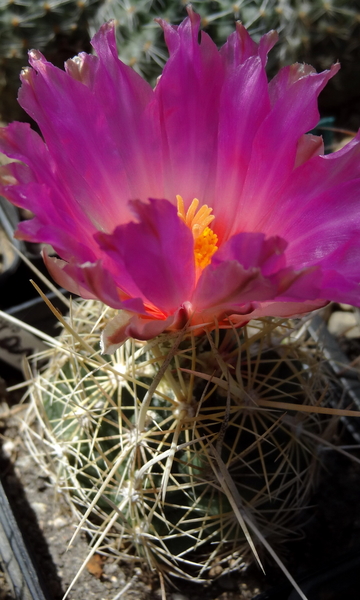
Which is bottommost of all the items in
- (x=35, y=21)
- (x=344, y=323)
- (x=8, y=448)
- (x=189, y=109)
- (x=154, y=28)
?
(x=344, y=323)

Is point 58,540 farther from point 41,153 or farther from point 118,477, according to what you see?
point 41,153

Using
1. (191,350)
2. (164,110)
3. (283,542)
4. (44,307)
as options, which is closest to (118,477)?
(191,350)

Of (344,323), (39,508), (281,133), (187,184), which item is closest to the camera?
(281,133)

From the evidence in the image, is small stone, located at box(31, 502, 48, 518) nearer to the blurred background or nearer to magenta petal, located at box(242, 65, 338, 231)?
magenta petal, located at box(242, 65, 338, 231)

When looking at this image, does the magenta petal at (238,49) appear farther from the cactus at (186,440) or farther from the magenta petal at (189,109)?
the cactus at (186,440)

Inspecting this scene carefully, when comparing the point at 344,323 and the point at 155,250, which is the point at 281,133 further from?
the point at 344,323

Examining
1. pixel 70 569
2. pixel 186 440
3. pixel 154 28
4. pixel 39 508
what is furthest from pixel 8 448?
pixel 154 28

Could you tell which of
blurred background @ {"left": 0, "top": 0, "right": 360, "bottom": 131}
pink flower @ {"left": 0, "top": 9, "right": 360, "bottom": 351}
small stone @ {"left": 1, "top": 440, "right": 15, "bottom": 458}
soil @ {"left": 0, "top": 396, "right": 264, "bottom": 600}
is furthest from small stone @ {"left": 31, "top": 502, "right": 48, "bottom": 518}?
blurred background @ {"left": 0, "top": 0, "right": 360, "bottom": 131}
